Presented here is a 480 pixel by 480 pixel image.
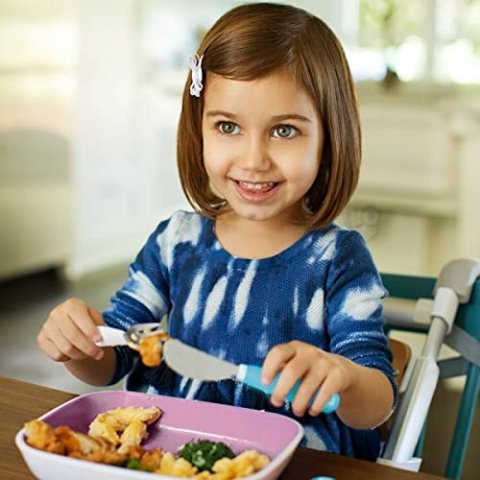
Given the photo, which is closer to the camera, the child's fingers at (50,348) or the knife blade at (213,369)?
the knife blade at (213,369)

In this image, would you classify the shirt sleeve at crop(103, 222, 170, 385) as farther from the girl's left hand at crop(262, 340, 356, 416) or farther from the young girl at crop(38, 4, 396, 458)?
the girl's left hand at crop(262, 340, 356, 416)

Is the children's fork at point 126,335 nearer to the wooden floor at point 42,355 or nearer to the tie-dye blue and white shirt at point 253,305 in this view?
the tie-dye blue and white shirt at point 253,305

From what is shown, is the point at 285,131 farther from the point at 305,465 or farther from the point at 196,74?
the point at 305,465

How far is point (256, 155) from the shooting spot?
1064 mm

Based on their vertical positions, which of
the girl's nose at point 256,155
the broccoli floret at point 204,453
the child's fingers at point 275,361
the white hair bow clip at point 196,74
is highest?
the white hair bow clip at point 196,74

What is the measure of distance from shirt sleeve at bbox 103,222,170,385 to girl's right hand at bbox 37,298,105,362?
0.15m

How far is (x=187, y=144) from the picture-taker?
1.25 metres

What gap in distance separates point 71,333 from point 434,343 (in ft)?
1.42

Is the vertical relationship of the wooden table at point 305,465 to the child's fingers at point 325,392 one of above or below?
below

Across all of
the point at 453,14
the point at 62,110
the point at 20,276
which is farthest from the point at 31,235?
the point at 453,14

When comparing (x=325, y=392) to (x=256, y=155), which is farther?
(x=256, y=155)

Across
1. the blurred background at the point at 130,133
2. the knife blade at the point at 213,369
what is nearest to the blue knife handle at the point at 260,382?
the knife blade at the point at 213,369

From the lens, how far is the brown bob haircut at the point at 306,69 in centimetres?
109

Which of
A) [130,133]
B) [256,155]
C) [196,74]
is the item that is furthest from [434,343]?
[130,133]
